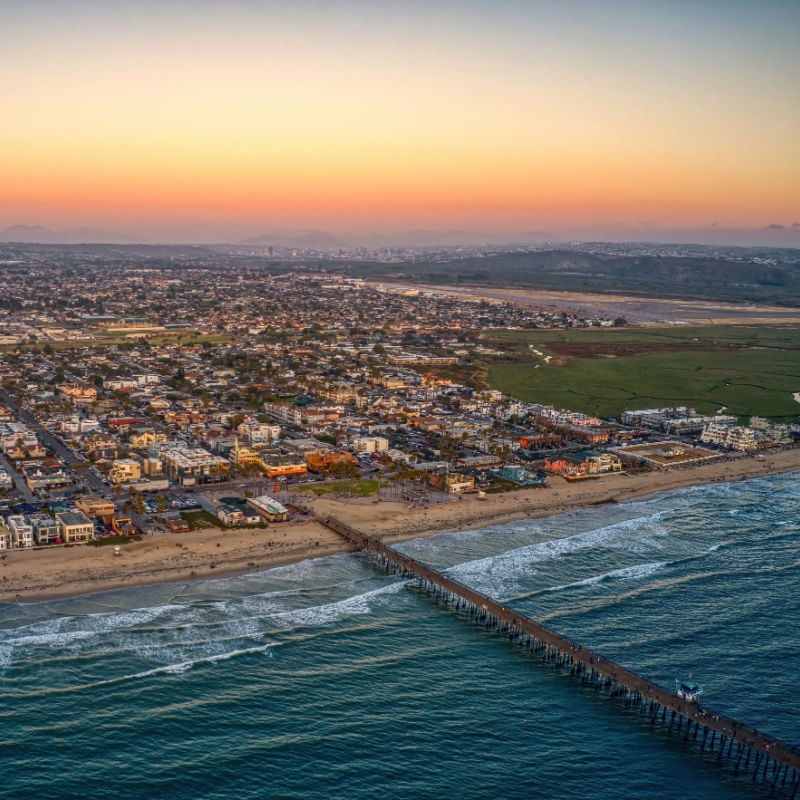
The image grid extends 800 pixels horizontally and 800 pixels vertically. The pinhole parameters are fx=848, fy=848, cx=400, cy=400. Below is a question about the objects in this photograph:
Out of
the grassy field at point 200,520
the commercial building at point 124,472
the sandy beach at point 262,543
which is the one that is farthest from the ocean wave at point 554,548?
the commercial building at point 124,472

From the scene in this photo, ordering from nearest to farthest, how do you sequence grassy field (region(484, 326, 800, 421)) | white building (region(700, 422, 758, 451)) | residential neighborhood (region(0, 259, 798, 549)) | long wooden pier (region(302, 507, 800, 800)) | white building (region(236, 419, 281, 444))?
long wooden pier (region(302, 507, 800, 800)), residential neighborhood (region(0, 259, 798, 549)), white building (region(236, 419, 281, 444)), white building (region(700, 422, 758, 451)), grassy field (region(484, 326, 800, 421))

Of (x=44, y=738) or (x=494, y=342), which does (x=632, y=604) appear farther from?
(x=494, y=342)

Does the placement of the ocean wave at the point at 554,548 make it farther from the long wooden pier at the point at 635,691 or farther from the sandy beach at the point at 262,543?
the sandy beach at the point at 262,543

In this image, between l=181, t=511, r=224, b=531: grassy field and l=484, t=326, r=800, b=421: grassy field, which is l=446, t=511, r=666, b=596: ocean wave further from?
l=484, t=326, r=800, b=421: grassy field

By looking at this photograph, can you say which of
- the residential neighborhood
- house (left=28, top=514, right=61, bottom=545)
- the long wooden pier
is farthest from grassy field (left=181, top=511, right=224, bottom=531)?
the long wooden pier

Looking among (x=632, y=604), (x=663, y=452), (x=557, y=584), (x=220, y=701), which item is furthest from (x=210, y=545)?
(x=663, y=452)

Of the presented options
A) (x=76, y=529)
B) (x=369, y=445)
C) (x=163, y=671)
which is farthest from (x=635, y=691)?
(x=369, y=445)

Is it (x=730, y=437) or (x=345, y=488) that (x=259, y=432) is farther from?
(x=730, y=437)
